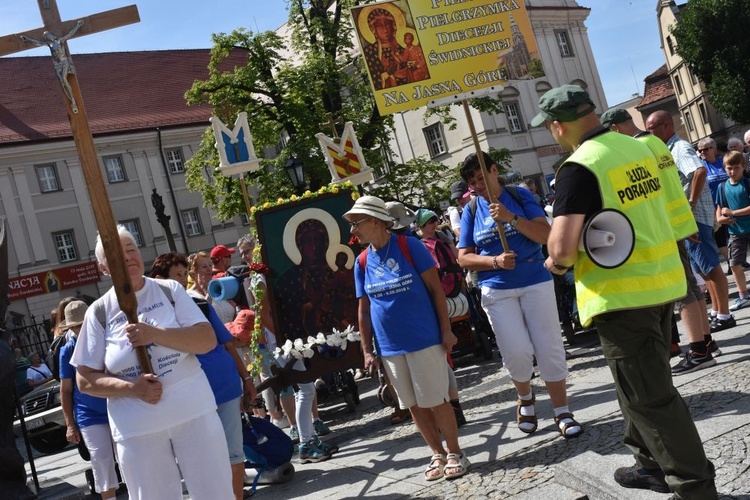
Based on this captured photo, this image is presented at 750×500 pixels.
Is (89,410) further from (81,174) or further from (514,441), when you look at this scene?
(81,174)

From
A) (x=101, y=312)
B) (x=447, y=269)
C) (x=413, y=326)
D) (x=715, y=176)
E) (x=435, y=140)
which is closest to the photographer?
(x=101, y=312)

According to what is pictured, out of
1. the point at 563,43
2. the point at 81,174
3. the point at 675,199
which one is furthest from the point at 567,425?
the point at 81,174

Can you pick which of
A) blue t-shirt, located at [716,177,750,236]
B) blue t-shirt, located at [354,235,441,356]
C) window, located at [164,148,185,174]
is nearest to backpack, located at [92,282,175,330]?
blue t-shirt, located at [354,235,441,356]

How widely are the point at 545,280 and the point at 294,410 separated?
3.34 m

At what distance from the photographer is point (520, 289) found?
5883 millimetres

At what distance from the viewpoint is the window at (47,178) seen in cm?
3949

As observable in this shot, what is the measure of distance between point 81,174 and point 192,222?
6.01 m

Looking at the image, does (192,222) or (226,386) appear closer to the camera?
(226,386)

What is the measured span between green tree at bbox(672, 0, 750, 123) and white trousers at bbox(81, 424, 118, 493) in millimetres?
47481

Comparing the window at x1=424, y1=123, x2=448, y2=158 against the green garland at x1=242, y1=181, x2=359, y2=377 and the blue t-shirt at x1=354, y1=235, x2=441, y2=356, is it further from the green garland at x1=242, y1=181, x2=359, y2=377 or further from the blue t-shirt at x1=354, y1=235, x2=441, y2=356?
the blue t-shirt at x1=354, y1=235, x2=441, y2=356

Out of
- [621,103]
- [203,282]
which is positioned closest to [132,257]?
[203,282]

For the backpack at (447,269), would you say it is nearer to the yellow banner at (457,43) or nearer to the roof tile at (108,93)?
the yellow banner at (457,43)

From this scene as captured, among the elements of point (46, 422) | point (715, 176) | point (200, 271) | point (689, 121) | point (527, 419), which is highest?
point (689, 121)

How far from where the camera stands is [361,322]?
19.3 feet
